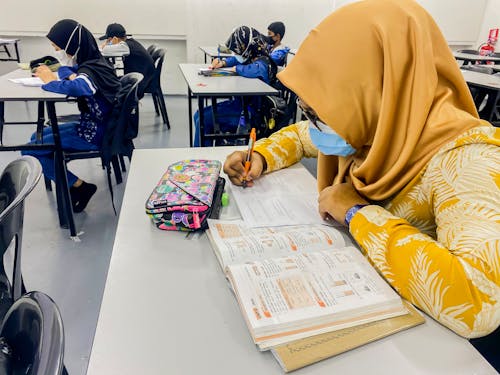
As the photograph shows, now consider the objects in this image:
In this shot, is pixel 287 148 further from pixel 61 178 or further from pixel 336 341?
pixel 61 178

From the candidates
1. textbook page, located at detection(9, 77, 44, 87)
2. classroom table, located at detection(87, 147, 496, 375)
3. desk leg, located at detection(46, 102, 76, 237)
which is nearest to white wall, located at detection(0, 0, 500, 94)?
textbook page, located at detection(9, 77, 44, 87)

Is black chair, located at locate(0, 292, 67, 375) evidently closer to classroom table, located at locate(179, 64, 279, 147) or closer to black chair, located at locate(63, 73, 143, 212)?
black chair, located at locate(63, 73, 143, 212)

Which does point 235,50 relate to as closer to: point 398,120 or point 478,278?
point 398,120

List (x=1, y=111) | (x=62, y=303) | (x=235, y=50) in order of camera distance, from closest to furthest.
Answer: (x=62, y=303) → (x=1, y=111) → (x=235, y=50)

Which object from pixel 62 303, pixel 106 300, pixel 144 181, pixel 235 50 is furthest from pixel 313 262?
pixel 235 50

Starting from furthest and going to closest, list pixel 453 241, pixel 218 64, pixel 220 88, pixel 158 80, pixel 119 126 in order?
pixel 158 80
pixel 218 64
pixel 220 88
pixel 119 126
pixel 453 241

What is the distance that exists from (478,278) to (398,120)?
0.36 metres

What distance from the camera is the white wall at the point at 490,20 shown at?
225 inches

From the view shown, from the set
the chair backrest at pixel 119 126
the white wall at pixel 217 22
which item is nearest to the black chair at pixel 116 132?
the chair backrest at pixel 119 126

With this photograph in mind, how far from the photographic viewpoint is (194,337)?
57 centimetres

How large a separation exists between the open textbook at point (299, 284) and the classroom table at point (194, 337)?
0.12 ft

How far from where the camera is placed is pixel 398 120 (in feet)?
2.52

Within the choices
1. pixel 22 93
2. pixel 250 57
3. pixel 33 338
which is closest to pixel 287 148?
pixel 33 338

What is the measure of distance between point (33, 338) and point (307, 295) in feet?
1.36
